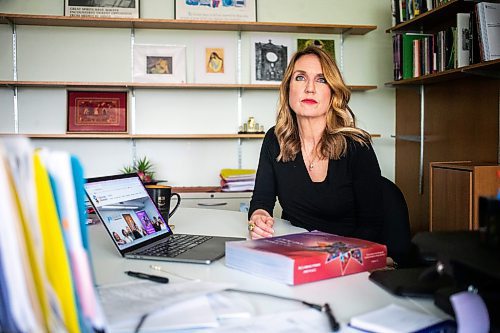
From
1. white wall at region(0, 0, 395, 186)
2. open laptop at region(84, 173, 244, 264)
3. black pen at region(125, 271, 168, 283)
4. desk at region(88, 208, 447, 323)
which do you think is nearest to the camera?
desk at region(88, 208, 447, 323)

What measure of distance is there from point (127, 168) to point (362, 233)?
7.86ft

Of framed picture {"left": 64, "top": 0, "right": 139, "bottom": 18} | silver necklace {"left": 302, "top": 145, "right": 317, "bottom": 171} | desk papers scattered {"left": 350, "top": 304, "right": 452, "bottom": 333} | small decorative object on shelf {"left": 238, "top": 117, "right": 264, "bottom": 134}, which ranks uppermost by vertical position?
framed picture {"left": 64, "top": 0, "right": 139, "bottom": 18}

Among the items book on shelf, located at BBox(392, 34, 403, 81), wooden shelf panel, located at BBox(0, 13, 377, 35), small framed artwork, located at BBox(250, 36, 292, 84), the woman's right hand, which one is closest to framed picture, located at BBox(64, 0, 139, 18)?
wooden shelf panel, located at BBox(0, 13, 377, 35)

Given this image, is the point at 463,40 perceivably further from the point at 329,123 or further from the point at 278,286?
the point at 278,286

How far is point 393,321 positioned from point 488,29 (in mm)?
2321

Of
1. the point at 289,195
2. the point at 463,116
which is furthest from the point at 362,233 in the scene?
the point at 463,116

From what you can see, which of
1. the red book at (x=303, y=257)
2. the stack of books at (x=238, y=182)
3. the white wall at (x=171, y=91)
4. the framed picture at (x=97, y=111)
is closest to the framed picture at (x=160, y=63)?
the white wall at (x=171, y=91)

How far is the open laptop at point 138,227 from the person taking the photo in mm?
1182

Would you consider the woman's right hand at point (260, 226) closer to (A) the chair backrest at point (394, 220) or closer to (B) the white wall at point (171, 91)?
(A) the chair backrest at point (394, 220)

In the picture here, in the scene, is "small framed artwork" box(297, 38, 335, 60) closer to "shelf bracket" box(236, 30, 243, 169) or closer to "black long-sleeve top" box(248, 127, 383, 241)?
"shelf bracket" box(236, 30, 243, 169)

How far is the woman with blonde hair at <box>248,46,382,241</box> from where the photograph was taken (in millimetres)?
1801

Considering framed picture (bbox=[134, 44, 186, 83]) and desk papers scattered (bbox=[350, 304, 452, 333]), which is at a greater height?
framed picture (bbox=[134, 44, 186, 83])

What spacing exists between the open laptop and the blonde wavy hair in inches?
25.5

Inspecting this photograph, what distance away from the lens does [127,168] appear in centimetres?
371
